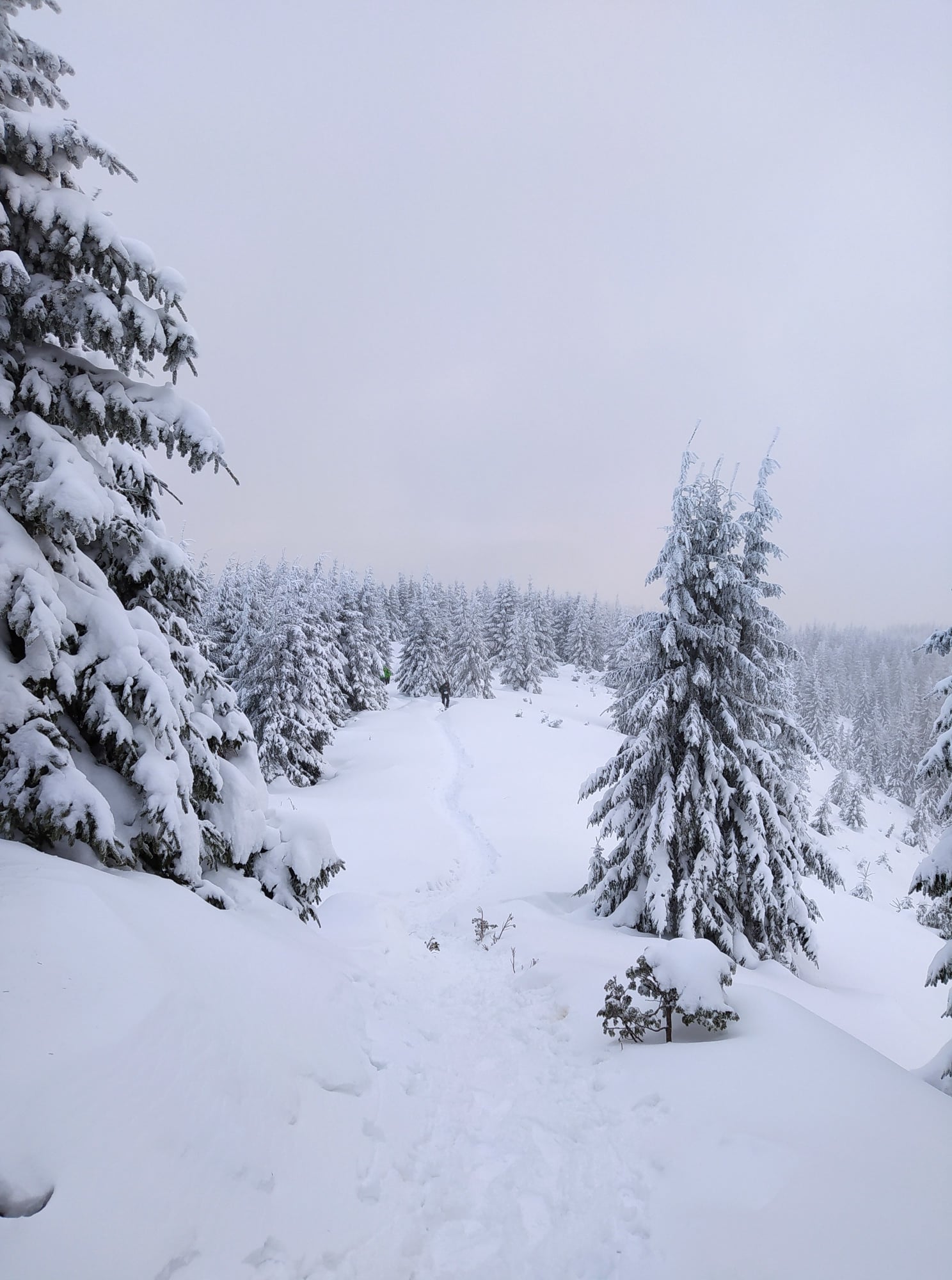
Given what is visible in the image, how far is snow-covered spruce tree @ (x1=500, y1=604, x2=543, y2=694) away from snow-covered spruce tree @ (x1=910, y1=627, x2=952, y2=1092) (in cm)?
4858

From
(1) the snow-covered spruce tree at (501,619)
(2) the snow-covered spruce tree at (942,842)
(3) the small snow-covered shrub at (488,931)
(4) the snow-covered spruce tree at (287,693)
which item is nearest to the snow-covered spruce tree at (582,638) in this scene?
(1) the snow-covered spruce tree at (501,619)

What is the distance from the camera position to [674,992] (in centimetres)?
561

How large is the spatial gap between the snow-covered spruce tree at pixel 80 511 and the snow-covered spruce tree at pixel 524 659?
164 ft

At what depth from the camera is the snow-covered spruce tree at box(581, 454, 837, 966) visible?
10047 millimetres

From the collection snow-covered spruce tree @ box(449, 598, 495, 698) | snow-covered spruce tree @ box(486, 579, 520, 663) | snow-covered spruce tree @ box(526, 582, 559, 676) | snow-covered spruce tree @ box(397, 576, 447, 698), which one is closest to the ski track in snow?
snow-covered spruce tree @ box(449, 598, 495, 698)

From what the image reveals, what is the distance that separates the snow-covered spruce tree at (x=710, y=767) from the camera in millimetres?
10047

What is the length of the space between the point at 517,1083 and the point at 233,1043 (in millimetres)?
2947

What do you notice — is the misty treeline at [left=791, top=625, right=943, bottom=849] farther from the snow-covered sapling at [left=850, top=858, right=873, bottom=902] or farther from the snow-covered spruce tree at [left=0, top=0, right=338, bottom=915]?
the snow-covered spruce tree at [left=0, top=0, right=338, bottom=915]

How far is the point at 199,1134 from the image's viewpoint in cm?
301

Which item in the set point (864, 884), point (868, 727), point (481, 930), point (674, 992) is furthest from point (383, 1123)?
point (868, 727)

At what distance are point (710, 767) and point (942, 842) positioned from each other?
5.05 metres

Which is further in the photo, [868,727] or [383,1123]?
[868,727]

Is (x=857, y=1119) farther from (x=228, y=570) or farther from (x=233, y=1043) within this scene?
(x=228, y=570)

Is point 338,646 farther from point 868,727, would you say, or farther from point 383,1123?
point 868,727
